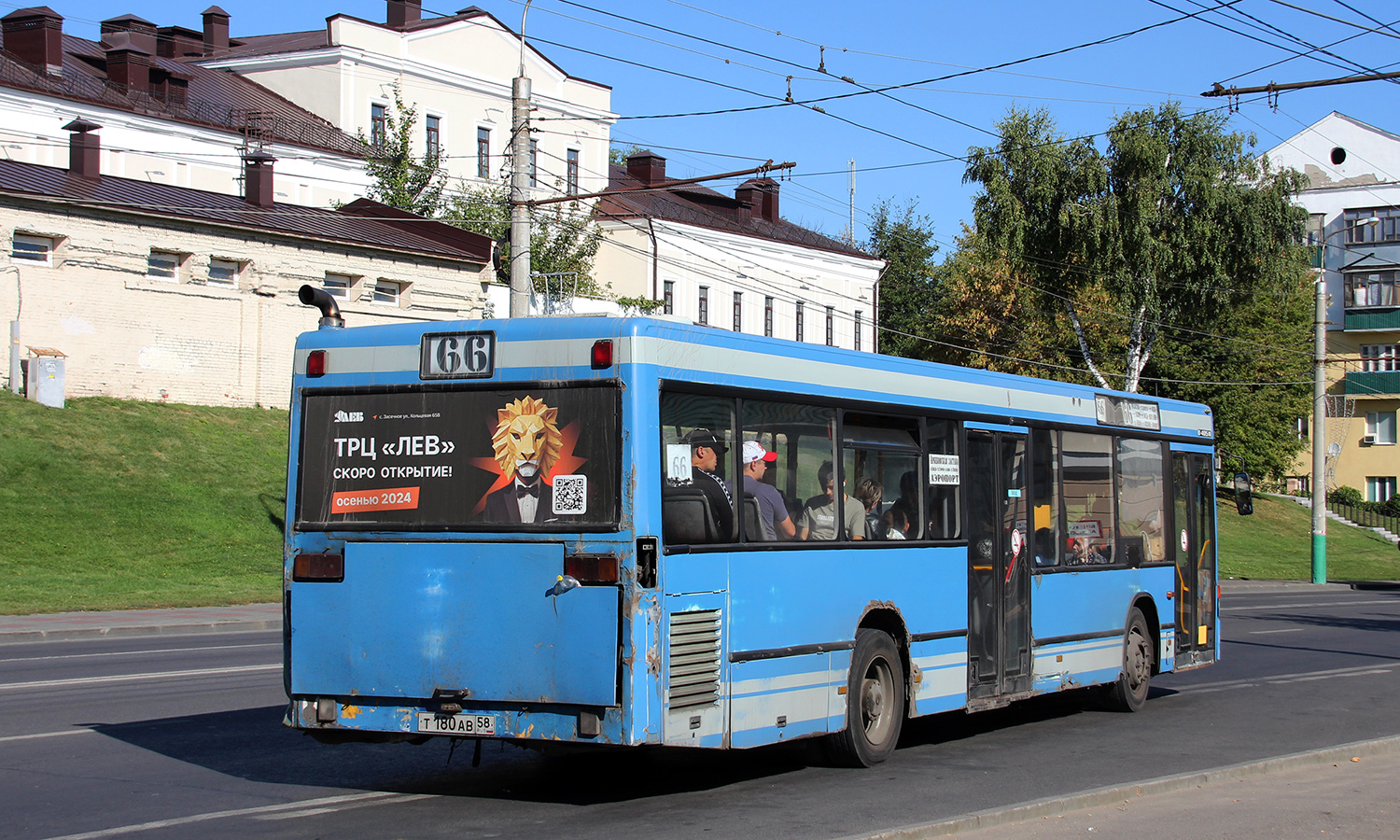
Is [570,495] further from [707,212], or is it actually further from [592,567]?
[707,212]

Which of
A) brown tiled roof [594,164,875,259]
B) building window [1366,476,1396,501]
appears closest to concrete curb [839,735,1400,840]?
brown tiled roof [594,164,875,259]

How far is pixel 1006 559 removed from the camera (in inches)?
475

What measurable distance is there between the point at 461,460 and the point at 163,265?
111ft

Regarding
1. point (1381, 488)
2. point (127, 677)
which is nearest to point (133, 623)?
point (127, 677)

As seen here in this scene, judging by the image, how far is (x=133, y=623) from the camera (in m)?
21.1

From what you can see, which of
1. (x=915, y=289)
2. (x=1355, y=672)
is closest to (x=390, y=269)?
(x=1355, y=672)

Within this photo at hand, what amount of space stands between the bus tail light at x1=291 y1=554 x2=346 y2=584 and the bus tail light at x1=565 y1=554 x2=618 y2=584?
1.52 metres

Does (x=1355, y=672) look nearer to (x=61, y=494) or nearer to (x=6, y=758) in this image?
(x=6, y=758)

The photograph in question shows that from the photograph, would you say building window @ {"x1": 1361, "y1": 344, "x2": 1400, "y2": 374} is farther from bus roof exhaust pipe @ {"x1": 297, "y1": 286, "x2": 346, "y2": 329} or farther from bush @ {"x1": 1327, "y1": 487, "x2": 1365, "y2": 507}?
bus roof exhaust pipe @ {"x1": 297, "y1": 286, "x2": 346, "y2": 329}

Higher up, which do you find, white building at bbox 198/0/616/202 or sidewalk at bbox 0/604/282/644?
white building at bbox 198/0/616/202

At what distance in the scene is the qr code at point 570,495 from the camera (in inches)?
324

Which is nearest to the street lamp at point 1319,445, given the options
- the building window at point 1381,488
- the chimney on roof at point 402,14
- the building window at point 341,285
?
the building window at point 341,285

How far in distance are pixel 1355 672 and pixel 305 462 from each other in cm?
1366

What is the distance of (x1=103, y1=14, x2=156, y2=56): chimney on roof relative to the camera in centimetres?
6200
